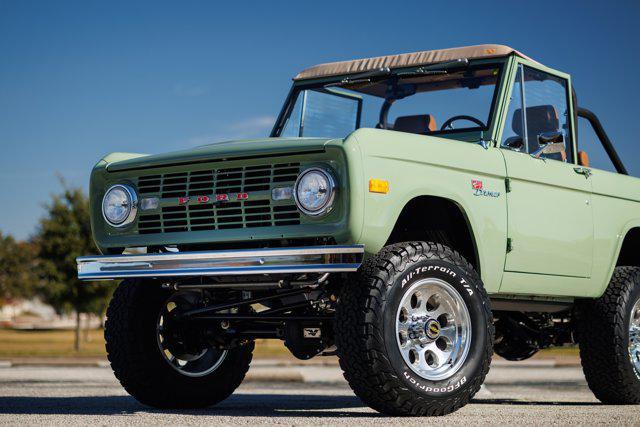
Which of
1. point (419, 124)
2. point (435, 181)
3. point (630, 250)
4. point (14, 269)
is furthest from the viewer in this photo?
point (14, 269)

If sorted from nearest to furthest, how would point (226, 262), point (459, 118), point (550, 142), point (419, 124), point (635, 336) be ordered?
1. point (226, 262)
2. point (550, 142)
3. point (459, 118)
4. point (419, 124)
5. point (635, 336)

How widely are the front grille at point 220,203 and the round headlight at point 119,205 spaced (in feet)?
0.24

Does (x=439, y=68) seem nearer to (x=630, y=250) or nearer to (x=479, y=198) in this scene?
(x=479, y=198)

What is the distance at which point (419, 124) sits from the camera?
743cm

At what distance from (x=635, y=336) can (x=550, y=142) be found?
6.14 feet

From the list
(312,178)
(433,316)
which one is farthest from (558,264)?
(312,178)

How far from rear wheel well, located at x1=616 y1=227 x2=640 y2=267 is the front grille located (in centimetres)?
368

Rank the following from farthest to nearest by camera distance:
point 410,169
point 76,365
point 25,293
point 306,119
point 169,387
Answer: point 25,293, point 76,365, point 306,119, point 169,387, point 410,169

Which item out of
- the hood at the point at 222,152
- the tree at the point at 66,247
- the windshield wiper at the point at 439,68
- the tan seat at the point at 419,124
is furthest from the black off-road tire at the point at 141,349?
the tree at the point at 66,247

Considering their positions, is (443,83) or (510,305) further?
(443,83)

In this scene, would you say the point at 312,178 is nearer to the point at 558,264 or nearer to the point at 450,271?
the point at 450,271

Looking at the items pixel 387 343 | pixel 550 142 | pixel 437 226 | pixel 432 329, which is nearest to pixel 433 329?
pixel 432 329

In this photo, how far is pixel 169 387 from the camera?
682 centimetres

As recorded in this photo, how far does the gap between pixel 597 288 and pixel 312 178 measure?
9.65ft
